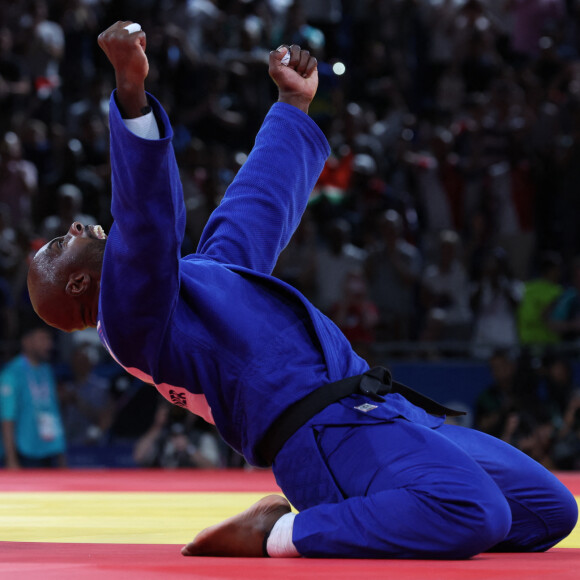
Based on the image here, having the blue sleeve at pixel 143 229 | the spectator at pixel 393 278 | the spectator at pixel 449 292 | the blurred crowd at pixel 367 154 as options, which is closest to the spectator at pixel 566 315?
the blurred crowd at pixel 367 154

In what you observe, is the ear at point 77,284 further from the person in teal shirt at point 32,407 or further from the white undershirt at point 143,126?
the person in teal shirt at point 32,407

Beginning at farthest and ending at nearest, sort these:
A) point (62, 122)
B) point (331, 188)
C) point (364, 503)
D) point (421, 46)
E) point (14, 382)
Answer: point (421, 46)
point (62, 122)
point (331, 188)
point (14, 382)
point (364, 503)

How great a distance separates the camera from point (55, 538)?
258 cm

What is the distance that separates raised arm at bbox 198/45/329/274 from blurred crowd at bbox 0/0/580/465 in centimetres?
345

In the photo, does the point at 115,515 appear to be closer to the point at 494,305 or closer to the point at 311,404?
the point at 311,404

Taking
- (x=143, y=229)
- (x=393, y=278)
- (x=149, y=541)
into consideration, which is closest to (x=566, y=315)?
(x=393, y=278)

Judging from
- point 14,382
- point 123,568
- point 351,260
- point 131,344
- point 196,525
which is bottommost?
point 14,382

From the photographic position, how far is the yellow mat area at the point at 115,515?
2629mm

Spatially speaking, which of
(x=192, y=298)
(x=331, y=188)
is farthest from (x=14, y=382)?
(x=192, y=298)

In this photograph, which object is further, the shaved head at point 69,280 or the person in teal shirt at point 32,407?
the person in teal shirt at point 32,407

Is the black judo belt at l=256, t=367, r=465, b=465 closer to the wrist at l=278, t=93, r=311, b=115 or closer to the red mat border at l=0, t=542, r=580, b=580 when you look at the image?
the red mat border at l=0, t=542, r=580, b=580

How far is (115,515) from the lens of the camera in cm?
329

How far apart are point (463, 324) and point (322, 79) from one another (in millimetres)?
2734

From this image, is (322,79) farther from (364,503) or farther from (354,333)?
(364,503)
